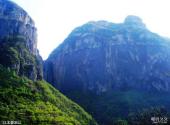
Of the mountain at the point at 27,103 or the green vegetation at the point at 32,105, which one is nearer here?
the mountain at the point at 27,103

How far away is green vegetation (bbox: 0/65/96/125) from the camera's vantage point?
152m

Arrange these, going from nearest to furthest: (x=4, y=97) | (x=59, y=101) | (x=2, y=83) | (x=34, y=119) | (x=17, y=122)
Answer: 1. (x=17, y=122)
2. (x=34, y=119)
3. (x=4, y=97)
4. (x=2, y=83)
5. (x=59, y=101)

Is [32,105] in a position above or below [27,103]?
below

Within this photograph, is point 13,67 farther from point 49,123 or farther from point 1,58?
point 49,123

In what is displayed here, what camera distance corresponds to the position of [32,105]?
545ft

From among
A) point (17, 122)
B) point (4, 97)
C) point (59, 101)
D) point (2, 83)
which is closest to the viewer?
point (17, 122)

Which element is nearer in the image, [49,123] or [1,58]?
[49,123]

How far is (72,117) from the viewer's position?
A: 591ft

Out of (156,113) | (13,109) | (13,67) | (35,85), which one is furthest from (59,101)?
(156,113)

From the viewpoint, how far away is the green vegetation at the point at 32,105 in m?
152

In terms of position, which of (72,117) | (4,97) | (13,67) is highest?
Answer: (13,67)

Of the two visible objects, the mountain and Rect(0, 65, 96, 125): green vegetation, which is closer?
the mountain

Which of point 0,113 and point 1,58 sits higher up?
point 1,58

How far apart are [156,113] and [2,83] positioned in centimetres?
7108
